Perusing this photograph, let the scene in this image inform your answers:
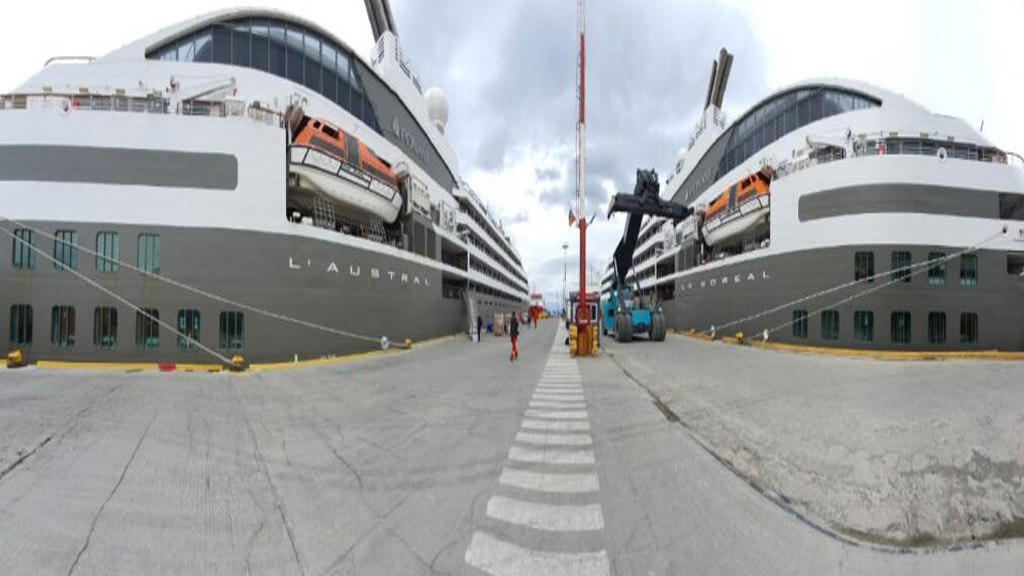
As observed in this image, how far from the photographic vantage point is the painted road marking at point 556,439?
17.4 ft

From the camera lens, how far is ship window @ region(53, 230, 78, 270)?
10.7 meters

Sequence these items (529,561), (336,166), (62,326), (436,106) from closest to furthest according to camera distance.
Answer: (529,561) → (62,326) → (336,166) → (436,106)

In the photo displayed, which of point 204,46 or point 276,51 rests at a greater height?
point 276,51

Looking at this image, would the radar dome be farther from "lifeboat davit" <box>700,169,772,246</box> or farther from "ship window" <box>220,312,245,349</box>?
"ship window" <box>220,312,245,349</box>

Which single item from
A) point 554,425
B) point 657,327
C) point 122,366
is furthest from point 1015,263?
point 122,366

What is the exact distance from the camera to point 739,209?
853 inches

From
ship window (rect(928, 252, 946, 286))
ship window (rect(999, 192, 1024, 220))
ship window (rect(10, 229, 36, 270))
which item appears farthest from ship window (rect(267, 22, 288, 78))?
ship window (rect(999, 192, 1024, 220))

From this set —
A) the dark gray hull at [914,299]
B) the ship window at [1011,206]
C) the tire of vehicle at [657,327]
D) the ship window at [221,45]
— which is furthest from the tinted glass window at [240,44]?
the ship window at [1011,206]

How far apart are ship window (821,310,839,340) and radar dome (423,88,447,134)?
27.3 metres

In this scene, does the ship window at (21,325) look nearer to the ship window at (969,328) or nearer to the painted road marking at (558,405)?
the painted road marking at (558,405)

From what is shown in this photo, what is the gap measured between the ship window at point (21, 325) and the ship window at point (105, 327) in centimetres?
174

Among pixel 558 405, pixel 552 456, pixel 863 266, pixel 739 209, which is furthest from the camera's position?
pixel 739 209

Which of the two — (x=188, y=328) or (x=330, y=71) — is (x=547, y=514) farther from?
(x=330, y=71)

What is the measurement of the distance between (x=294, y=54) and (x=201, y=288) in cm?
1046
